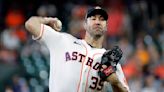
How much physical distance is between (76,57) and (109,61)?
44 centimetres

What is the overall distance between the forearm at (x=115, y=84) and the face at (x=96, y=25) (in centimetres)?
52

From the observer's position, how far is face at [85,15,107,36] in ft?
26.0

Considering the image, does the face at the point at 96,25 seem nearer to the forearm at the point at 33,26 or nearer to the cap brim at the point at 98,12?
the cap brim at the point at 98,12

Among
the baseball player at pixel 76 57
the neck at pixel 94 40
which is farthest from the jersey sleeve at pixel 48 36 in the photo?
the neck at pixel 94 40

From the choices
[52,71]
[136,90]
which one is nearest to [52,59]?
[52,71]

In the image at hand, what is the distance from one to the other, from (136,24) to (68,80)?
9725 millimetres

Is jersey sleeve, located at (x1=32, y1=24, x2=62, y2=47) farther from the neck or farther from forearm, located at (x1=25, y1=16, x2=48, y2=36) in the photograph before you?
the neck

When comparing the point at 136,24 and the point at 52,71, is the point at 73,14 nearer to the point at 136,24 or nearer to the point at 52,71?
the point at 136,24

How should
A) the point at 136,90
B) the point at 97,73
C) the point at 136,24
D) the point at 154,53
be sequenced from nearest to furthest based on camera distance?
1. the point at 97,73
2. the point at 136,90
3. the point at 154,53
4. the point at 136,24

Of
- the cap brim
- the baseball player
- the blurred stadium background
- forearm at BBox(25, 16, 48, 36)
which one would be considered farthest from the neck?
the blurred stadium background

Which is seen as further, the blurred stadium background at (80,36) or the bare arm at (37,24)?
the blurred stadium background at (80,36)

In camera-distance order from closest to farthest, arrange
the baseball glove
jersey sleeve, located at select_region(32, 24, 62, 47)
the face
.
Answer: the baseball glove → the face → jersey sleeve, located at select_region(32, 24, 62, 47)

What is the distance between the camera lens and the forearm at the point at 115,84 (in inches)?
303

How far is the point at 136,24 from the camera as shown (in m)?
17.5
